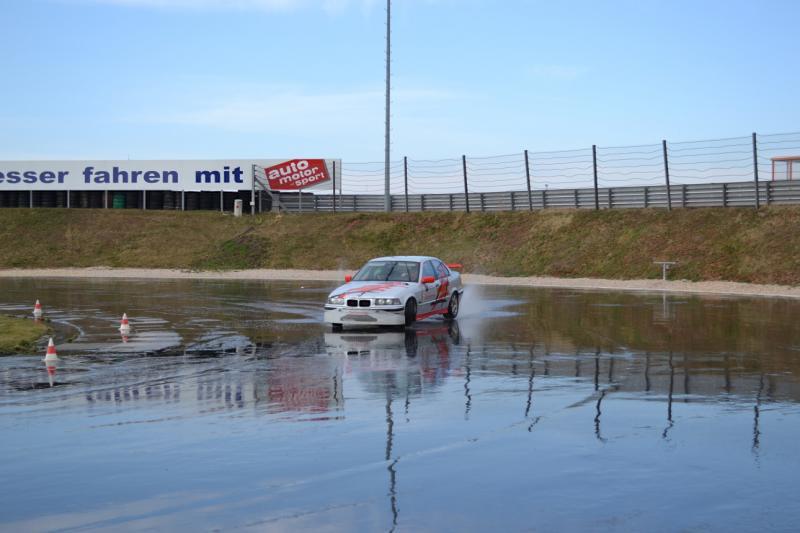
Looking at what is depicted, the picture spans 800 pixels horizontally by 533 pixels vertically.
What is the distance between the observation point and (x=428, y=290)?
21.3 metres

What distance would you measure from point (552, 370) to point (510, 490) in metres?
6.58

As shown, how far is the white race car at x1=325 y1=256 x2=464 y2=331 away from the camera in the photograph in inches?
778

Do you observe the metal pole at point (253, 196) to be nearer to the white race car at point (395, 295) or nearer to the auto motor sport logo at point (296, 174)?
the auto motor sport logo at point (296, 174)

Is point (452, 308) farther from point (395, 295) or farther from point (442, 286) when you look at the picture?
point (395, 295)

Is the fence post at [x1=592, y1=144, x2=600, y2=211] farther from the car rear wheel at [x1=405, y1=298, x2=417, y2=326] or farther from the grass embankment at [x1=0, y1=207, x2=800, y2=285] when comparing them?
the car rear wheel at [x1=405, y1=298, x2=417, y2=326]

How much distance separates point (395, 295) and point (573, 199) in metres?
32.6

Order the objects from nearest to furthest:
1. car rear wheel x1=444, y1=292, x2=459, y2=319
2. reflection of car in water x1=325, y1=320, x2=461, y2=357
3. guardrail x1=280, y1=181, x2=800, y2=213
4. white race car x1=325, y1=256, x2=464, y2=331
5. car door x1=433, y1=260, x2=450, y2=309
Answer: reflection of car in water x1=325, y1=320, x2=461, y2=357 → white race car x1=325, y1=256, x2=464, y2=331 → car door x1=433, y1=260, x2=450, y2=309 → car rear wheel x1=444, y1=292, x2=459, y2=319 → guardrail x1=280, y1=181, x2=800, y2=213

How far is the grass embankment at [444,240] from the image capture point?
40188 millimetres

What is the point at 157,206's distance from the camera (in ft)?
210

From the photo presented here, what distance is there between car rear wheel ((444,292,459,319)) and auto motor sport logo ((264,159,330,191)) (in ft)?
129

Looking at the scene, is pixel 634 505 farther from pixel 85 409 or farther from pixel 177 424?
pixel 85 409

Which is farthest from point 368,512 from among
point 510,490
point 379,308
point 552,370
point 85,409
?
point 379,308

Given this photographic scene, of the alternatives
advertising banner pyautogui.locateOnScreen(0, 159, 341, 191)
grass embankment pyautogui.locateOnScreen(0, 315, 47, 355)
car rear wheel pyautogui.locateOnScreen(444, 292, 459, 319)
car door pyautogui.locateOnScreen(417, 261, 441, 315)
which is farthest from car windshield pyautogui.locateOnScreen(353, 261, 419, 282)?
advertising banner pyautogui.locateOnScreen(0, 159, 341, 191)

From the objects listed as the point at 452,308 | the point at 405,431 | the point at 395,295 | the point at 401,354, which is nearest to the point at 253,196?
the point at 452,308
